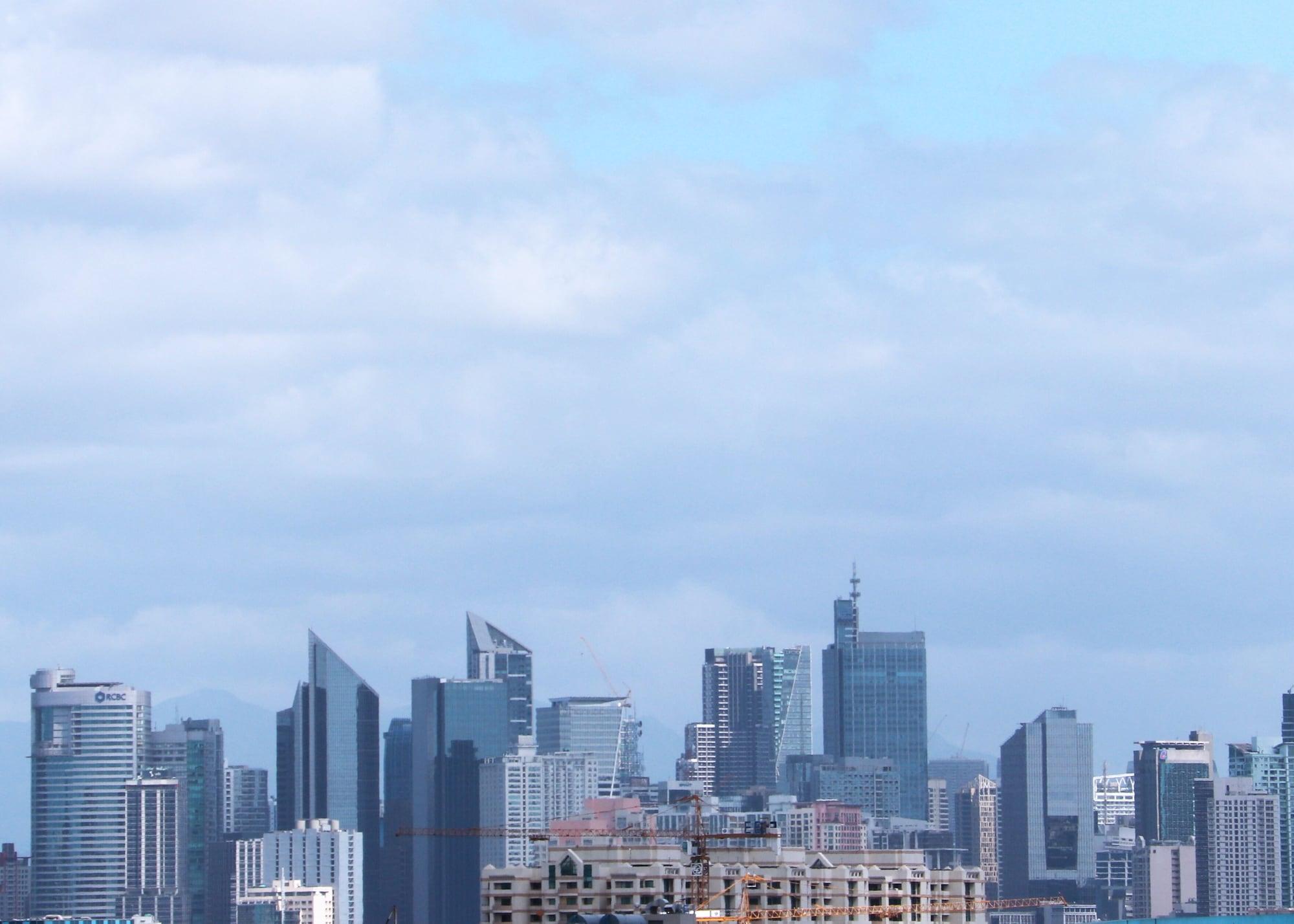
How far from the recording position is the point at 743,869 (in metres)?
121

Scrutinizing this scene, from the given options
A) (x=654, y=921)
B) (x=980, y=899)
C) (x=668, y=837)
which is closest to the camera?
(x=654, y=921)

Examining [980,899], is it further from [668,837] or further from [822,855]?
[668,837]

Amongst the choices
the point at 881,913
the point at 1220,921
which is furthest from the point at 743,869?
the point at 1220,921

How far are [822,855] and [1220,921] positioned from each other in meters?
22.0

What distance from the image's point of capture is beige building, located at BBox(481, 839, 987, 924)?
11594 centimetres

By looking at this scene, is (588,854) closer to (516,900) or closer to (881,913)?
(516,900)

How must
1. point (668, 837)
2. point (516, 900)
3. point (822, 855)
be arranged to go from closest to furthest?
point (516, 900) → point (822, 855) → point (668, 837)

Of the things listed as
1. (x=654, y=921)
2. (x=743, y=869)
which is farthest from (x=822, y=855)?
(x=654, y=921)

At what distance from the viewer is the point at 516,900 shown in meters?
119

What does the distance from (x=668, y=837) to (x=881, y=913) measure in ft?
172

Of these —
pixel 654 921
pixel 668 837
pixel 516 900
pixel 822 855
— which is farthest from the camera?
pixel 668 837

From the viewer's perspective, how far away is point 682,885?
117312 mm

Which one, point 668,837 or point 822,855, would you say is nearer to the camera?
point 822,855

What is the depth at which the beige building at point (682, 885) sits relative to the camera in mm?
115938
